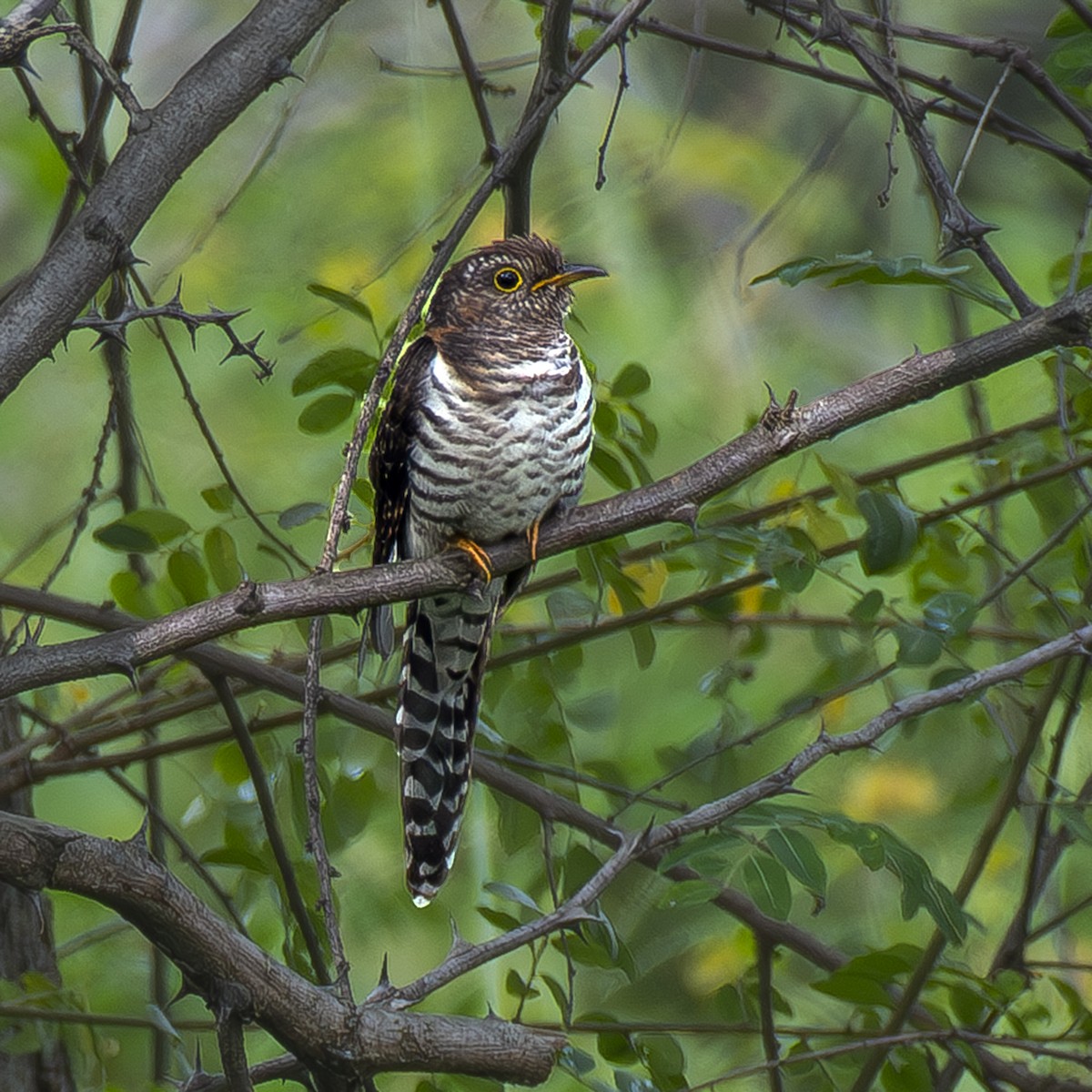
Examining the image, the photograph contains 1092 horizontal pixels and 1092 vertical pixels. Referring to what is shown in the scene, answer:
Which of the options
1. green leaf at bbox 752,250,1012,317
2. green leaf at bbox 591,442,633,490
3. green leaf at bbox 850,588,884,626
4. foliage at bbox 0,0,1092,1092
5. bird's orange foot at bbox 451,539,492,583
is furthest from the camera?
green leaf at bbox 591,442,633,490

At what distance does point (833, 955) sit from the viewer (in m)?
2.84

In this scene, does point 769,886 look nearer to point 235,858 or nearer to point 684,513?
point 684,513

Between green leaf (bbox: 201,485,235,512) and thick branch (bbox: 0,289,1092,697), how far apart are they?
780 millimetres

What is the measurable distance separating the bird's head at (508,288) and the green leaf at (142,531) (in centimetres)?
73

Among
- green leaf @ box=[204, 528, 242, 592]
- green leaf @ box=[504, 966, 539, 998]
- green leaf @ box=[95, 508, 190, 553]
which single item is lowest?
green leaf @ box=[504, 966, 539, 998]

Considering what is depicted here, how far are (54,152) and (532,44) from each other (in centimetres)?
185

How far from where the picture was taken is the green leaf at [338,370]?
8.48 ft

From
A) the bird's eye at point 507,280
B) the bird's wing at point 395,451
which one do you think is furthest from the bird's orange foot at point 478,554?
the bird's eye at point 507,280

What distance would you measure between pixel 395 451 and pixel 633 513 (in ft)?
3.46

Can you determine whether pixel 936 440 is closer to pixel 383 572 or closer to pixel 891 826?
pixel 891 826

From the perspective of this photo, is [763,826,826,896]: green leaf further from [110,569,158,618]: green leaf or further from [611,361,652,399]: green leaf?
[110,569,158,618]: green leaf

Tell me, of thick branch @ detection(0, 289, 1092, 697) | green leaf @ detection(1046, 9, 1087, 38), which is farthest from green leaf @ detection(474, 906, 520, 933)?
green leaf @ detection(1046, 9, 1087, 38)

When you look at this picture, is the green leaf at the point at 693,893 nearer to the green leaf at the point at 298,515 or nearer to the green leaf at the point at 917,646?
the green leaf at the point at 917,646

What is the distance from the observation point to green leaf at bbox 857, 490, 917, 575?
2.50m
